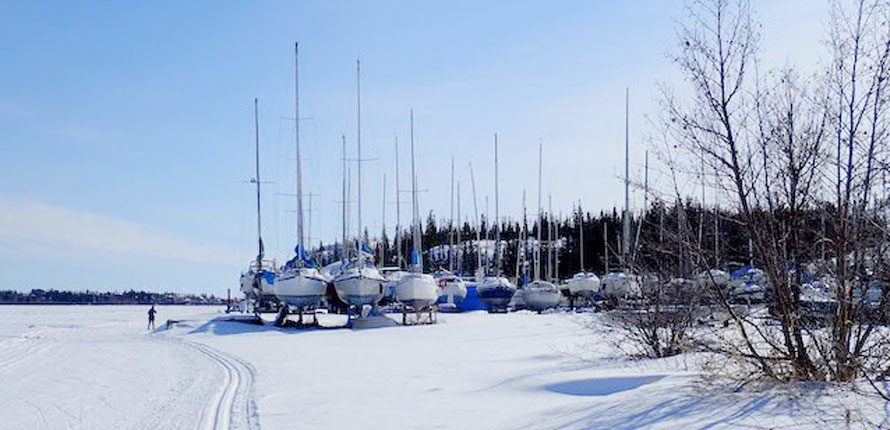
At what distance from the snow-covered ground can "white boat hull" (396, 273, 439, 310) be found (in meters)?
15.2

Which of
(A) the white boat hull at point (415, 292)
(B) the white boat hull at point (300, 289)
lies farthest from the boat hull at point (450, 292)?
(B) the white boat hull at point (300, 289)

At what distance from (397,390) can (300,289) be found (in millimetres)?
30932

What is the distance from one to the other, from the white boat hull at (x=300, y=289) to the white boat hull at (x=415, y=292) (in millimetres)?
4414

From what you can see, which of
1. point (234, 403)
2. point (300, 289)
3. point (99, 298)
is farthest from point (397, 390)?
point (99, 298)

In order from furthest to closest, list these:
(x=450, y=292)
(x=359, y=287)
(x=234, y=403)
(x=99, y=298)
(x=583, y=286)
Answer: (x=99, y=298), (x=583, y=286), (x=450, y=292), (x=359, y=287), (x=234, y=403)

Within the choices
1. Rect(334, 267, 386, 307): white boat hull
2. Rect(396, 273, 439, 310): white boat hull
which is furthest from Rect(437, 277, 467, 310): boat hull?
Rect(334, 267, 386, 307): white boat hull

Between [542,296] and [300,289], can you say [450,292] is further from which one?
[300,289]

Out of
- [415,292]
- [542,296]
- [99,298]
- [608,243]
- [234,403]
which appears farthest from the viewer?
[99,298]

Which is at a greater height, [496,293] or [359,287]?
[359,287]

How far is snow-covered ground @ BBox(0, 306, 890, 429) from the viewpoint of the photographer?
10.1m

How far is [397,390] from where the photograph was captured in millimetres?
15938

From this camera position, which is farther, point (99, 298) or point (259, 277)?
point (99, 298)

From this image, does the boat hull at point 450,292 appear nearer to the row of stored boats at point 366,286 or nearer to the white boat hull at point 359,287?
the row of stored boats at point 366,286

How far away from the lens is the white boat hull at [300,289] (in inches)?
1815
